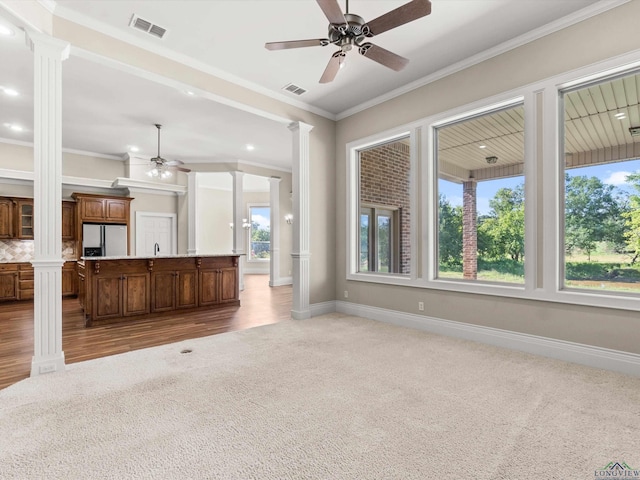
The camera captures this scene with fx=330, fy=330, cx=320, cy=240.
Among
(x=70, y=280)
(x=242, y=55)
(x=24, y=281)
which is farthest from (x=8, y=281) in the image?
(x=242, y=55)

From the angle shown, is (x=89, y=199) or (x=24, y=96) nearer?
(x=24, y=96)

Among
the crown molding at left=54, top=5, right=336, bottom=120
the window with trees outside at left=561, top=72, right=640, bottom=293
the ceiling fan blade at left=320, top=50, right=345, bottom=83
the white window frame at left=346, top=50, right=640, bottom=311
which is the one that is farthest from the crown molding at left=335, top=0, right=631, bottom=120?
the ceiling fan blade at left=320, top=50, right=345, bottom=83

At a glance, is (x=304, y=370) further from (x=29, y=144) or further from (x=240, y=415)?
(x=29, y=144)

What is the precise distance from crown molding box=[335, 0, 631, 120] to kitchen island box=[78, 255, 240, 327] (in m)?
3.86

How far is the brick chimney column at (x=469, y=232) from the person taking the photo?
13.3 ft

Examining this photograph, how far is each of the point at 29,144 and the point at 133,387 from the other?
7.19 metres

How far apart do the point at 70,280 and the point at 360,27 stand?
808 centimetres

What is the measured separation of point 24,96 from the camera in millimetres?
4977

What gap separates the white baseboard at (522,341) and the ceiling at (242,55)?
10.2 feet

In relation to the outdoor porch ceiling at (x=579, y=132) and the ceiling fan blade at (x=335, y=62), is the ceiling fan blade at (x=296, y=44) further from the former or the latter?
the outdoor porch ceiling at (x=579, y=132)

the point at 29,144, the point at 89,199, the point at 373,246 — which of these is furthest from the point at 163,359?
the point at 29,144

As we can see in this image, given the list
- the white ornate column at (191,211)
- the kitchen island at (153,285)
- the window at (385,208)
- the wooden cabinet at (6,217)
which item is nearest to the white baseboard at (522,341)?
the window at (385,208)

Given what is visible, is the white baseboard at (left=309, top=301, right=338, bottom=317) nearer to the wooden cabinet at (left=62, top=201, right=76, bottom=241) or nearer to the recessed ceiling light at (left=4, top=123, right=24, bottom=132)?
the wooden cabinet at (left=62, top=201, right=76, bottom=241)

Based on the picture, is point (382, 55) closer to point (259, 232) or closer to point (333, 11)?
point (333, 11)
